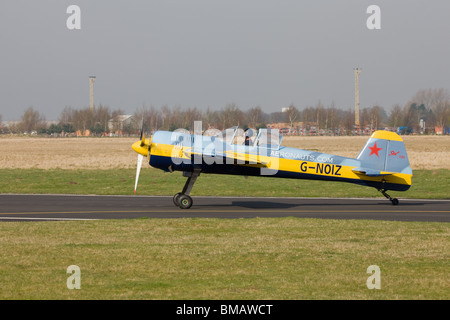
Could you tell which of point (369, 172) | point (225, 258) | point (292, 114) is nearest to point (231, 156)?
point (369, 172)

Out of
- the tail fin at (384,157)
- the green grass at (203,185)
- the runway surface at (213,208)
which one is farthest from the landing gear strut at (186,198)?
the tail fin at (384,157)

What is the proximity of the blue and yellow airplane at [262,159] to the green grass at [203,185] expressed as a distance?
14.4 ft

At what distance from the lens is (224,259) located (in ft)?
36.1

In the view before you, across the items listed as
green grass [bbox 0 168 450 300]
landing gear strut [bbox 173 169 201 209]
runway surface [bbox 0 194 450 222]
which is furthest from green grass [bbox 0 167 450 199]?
green grass [bbox 0 168 450 300]

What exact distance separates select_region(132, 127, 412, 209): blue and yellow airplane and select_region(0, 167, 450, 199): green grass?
4.38m

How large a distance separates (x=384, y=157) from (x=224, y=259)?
482 inches

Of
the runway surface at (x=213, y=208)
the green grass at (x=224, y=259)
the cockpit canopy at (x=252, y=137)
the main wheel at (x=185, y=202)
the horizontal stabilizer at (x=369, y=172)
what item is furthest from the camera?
the horizontal stabilizer at (x=369, y=172)

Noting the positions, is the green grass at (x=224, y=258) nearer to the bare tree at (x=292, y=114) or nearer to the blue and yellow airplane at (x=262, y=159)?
the blue and yellow airplane at (x=262, y=159)

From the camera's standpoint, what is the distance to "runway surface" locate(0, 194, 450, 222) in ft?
61.1

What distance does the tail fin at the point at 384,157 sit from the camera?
21.6 meters

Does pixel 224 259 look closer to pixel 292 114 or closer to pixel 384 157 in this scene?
pixel 384 157

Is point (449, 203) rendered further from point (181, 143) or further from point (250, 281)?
point (250, 281)

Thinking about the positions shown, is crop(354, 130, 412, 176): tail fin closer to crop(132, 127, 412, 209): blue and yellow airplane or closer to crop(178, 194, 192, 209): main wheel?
crop(132, 127, 412, 209): blue and yellow airplane
